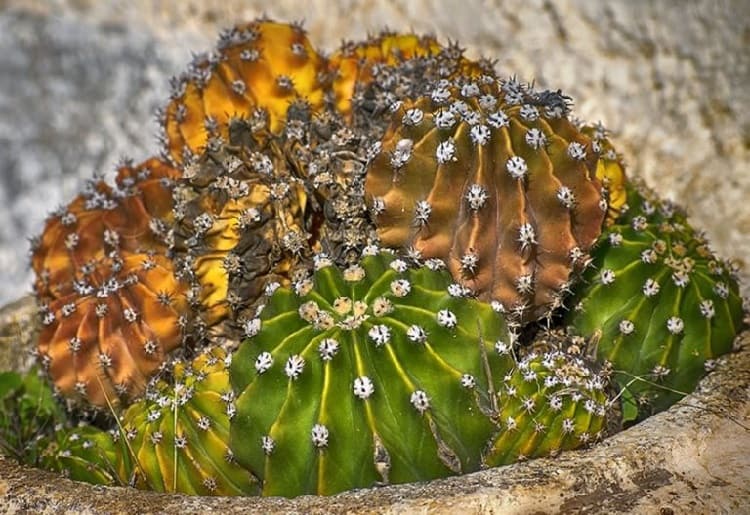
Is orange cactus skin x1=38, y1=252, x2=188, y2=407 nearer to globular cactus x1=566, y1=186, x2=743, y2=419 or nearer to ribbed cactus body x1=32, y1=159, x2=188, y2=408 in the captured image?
ribbed cactus body x1=32, y1=159, x2=188, y2=408

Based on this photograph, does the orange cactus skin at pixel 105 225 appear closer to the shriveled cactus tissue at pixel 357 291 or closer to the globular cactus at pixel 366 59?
the shriveled cactus tissue at pixel 357 291

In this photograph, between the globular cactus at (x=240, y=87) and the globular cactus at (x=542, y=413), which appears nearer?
the globular cactus at (x=542, y=413)

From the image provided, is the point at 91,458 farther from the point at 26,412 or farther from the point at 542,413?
the point at 542,413

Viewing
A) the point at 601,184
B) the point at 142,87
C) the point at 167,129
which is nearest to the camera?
the point at 601,184

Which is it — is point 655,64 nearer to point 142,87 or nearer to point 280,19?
point 280,19

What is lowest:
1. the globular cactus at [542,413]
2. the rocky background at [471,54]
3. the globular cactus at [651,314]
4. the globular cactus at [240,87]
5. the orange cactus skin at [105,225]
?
the globular cactus at [542,413]

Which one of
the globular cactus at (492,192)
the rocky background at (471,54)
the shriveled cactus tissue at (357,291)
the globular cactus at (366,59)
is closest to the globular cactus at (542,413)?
the shriveled cactus tissue at (357,291)

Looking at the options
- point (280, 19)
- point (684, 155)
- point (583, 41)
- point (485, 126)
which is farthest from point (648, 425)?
point (280, 19)

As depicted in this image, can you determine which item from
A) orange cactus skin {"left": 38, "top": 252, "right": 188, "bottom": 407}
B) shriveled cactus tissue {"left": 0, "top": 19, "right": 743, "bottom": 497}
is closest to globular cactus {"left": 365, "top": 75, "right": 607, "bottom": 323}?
shriveled cactus tissue {"left": 0, "top": 19, "right": 743, "bottom": 497}
